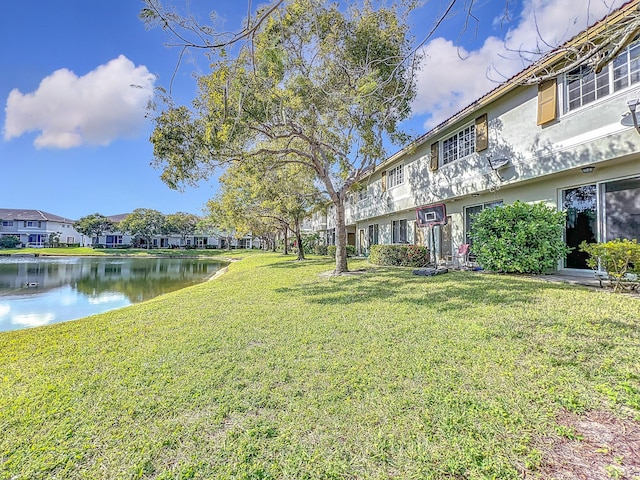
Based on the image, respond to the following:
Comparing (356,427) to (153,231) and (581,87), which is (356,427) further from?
(153,231)

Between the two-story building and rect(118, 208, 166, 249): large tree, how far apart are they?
183 feet

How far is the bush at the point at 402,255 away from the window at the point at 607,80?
700 centimetres

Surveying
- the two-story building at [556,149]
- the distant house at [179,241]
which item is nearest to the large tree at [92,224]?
the distant house at [179,241]

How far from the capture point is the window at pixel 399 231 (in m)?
18.0

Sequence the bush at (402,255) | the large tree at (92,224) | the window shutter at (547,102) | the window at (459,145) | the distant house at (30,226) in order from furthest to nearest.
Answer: the distant house at (30,226) → the large tree at (92,224) → the bush at (402,255) → the window at (459,145) → the window shutter at (547,102)

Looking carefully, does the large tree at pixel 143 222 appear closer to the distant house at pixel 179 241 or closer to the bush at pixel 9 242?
the distant house at pixel 179 241

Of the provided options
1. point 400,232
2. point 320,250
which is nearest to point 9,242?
point 320,250

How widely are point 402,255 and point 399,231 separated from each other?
4.94 meters

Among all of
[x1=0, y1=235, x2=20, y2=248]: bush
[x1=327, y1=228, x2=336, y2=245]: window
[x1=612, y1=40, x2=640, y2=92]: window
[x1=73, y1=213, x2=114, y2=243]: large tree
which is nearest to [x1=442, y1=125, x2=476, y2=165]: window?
[x1=612, y1=40, x2=640, y2=92]: window

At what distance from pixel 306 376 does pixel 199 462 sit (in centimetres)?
151

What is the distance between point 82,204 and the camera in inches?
3056

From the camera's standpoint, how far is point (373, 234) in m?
23.0

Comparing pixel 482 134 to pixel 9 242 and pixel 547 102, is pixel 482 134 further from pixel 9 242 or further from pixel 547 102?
pixel 9 242

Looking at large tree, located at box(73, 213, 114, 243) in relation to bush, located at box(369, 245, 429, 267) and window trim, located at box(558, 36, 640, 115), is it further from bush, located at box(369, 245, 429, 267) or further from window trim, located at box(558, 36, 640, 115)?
window trim, located at box(558, 36, 640, 115)
